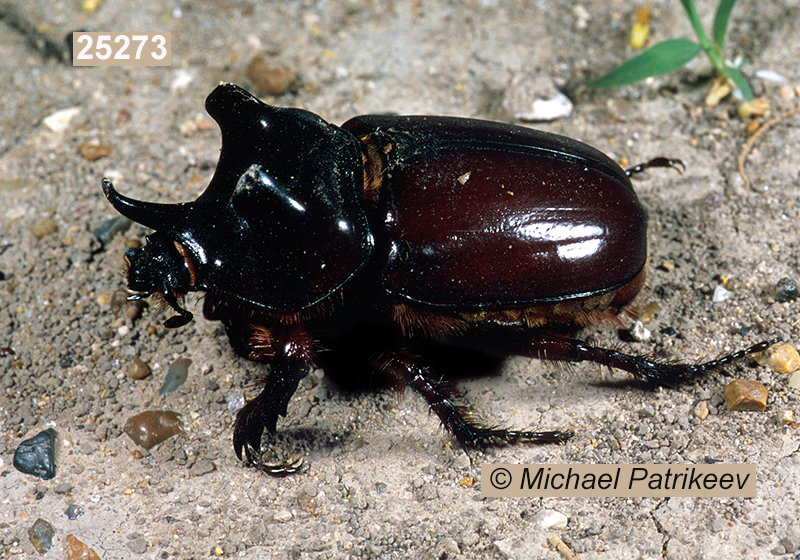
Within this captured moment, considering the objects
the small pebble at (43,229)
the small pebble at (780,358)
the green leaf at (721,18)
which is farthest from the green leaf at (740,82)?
the small pebble at (43,229)

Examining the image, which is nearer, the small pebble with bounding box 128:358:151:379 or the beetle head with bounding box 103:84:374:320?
the beetle head with bounding box 103:84:374:320

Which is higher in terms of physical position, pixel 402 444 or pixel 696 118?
pixel 696 118

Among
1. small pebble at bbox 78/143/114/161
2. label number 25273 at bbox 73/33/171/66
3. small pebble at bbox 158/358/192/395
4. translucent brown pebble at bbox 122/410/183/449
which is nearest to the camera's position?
translucent brown pebble at bbox 122/410/183/449

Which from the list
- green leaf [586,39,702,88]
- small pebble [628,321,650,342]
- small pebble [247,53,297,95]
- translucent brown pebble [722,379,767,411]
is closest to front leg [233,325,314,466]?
small pebble [628,321,650,342]

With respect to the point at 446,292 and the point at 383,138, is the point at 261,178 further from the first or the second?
the point at 446,292

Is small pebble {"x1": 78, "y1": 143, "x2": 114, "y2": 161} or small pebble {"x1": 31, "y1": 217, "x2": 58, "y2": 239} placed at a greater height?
small pebble {"x1": 78, "y1": 143, "x2": 114, "y2": 161}

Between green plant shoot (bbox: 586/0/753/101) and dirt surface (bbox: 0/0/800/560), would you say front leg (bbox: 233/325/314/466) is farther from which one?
green plant shoot (bbox: 586/0/753/101)

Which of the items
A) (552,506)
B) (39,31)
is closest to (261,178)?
(552,506)
